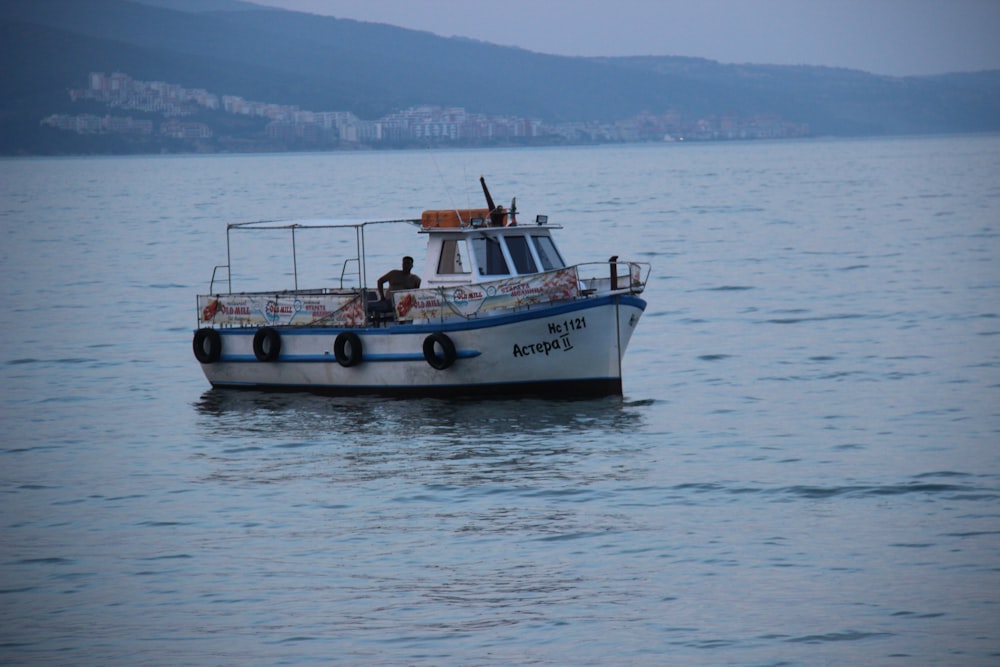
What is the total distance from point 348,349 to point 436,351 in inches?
74.0

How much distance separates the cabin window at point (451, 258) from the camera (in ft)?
93.2

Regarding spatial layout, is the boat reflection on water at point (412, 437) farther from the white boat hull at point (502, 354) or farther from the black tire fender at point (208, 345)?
the black tire fender at point (208, 345)

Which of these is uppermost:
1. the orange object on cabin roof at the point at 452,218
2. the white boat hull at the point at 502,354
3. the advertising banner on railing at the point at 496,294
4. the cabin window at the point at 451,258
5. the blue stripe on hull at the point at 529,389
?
the orange object on cabin roof at the point at 452,218

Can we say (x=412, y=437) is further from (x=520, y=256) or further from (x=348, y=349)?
(x=520, y=256)

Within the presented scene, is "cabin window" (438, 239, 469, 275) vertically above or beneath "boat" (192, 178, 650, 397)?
above

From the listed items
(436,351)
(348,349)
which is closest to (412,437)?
(436,351)

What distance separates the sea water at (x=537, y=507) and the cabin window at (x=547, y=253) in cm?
283

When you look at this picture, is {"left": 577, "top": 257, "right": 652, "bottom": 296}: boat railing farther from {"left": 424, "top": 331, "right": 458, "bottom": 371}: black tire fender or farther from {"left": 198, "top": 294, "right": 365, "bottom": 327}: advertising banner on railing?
{"left": 198, "top": 294, "right": 365, "bottom": 327}: advertising banner on railing

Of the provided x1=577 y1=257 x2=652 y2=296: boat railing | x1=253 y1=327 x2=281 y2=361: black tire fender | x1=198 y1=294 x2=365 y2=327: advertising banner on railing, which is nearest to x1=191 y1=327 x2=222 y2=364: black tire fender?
x1=198 y1=294 x2=365 y2=327: advertising banner on railing

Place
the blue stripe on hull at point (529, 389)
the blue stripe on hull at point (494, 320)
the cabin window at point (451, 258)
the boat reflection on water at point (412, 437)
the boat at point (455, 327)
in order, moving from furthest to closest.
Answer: the cabin window at point (451, 258) → the blue stripe on hull at point (529, 389) → the boat at point (455, 327) → the blue stripe on hull at point (494, 320) → the boat reflection on water at point (412, 437)

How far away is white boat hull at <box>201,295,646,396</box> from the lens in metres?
26.3

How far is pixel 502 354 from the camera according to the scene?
26.7 metres

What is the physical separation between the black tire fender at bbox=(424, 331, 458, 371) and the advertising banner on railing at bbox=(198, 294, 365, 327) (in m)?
1.64

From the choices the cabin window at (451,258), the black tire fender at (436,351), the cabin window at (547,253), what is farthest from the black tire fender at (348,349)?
the cabin window at (547,253)
